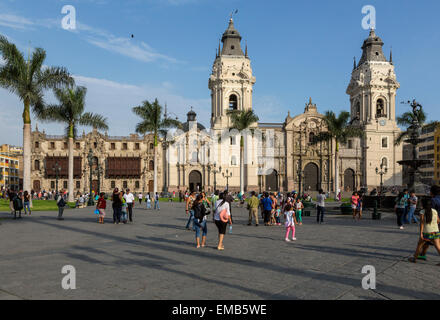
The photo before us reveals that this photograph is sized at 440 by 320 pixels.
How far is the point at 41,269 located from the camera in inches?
289

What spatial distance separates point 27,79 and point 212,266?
20324mm

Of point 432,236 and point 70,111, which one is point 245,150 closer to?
point 70,111

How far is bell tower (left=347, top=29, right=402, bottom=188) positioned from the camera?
61.6m

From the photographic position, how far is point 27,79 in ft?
74.3

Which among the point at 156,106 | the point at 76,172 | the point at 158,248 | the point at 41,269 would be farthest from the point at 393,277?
the point at 76,172

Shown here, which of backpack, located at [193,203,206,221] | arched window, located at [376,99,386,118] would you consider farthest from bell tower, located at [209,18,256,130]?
backpack, located at [193,203,206,221]

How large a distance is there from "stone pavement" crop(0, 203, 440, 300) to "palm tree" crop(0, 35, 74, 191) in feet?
38.6

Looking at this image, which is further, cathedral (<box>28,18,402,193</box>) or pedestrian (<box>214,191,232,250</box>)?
cathedral (<box>28,18,402,193</box>)

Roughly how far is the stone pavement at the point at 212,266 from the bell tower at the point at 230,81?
46.5 meters

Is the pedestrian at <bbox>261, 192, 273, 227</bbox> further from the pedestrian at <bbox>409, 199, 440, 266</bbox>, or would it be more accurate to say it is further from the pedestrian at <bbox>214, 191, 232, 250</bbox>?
the pedestrian at <bbox>409, 199, 440, 266</bbox>

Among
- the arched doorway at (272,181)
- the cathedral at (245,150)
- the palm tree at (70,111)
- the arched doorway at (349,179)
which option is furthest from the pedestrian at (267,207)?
the arched doorway at (349,179)

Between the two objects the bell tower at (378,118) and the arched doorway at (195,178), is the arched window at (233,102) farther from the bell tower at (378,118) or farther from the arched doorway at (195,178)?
the bell tower at (378,118)
